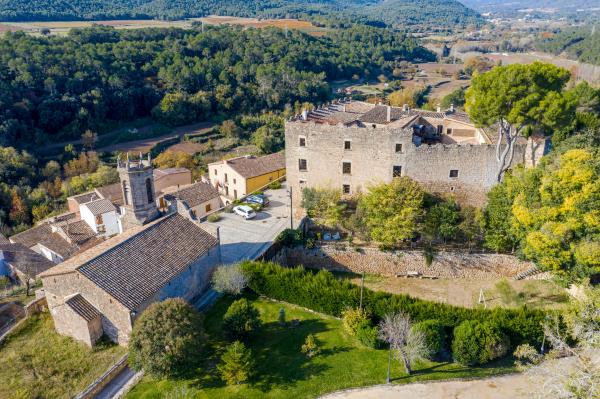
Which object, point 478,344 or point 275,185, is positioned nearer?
point 478,344

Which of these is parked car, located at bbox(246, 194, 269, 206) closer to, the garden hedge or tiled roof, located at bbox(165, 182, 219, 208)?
tiled roof, located at bbox(165, 182, 219, 208)

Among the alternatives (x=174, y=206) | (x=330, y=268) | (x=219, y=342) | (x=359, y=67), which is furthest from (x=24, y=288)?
(x=359, y=67)

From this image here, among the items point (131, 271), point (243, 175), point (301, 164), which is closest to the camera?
point (131, 271)

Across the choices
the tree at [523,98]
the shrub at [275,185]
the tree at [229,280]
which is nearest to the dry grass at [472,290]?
the tree at [229,280]

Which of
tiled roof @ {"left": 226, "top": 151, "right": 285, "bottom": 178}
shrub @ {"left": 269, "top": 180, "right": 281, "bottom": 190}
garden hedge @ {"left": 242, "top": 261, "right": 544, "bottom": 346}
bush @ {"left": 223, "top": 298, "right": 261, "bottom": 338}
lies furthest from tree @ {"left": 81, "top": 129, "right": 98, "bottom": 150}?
bush @ {"left": 223, "top": 298, "right": 261, "bottom": 338}

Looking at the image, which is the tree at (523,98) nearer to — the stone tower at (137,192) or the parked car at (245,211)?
the parked car at (245,211)

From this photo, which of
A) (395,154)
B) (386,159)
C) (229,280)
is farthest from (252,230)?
(395,154)

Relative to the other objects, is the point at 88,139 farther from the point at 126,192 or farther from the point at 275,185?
the point at 126,192
